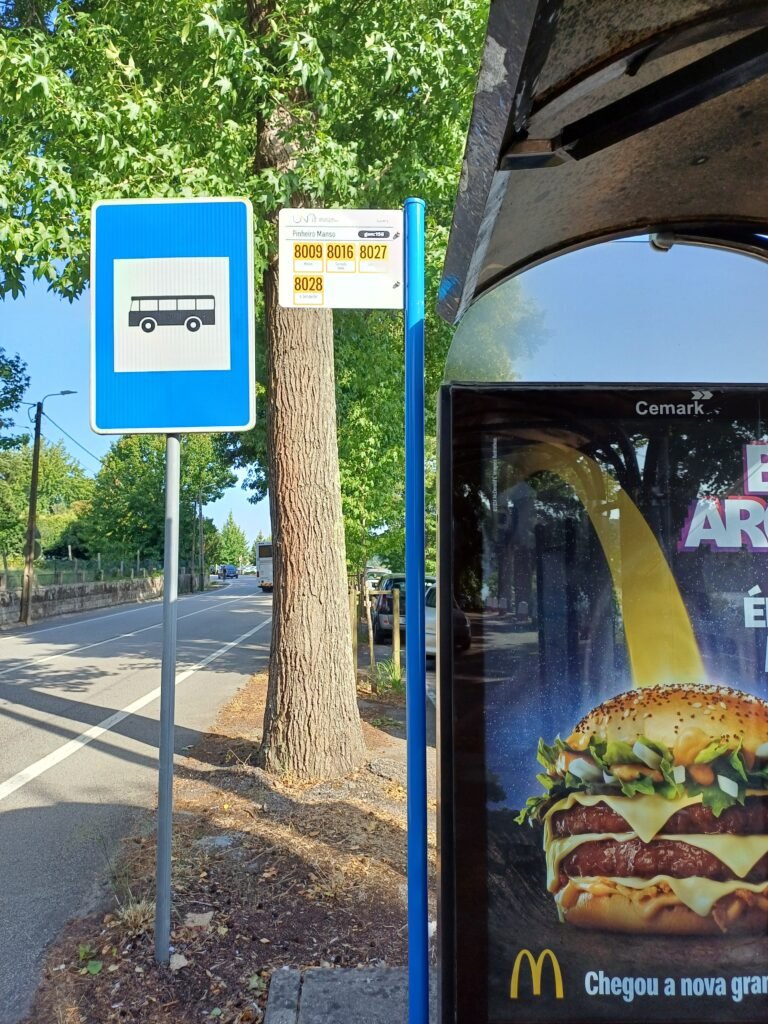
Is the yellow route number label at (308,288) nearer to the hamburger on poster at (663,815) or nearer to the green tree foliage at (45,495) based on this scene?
the hamburger on poster at (663,815)

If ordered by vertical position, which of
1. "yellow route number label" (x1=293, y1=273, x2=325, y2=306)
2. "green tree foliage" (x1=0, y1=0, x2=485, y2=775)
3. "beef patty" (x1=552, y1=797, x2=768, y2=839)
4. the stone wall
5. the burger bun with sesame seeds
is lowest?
the stone wall

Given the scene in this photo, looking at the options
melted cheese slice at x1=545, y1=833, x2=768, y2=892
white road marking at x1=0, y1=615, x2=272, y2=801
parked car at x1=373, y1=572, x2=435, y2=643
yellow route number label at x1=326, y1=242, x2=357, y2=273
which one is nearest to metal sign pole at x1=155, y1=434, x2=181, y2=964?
yellow route number label at x1=326, y1=242, x2=357, y2=273

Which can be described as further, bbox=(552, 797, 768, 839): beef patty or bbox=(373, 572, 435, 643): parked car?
bbox=(373, 572, 435, 643): parked car

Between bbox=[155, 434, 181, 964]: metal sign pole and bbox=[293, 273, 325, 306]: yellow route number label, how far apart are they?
0.99 meters

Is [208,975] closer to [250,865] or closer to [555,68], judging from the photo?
[250,865]

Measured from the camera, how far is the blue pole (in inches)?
88.0

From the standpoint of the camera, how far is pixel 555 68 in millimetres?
1750

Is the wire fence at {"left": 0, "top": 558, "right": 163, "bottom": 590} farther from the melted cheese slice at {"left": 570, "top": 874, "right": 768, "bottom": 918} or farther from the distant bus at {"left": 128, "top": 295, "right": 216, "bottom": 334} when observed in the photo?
the melted cheese slice at {"left": 570, "top": 874, "right": 768, "bottom": 918}

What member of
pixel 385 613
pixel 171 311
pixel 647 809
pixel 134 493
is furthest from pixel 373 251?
pixel 134 493

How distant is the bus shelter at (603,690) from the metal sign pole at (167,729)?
1.51 meters

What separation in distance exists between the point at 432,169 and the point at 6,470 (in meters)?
42.8

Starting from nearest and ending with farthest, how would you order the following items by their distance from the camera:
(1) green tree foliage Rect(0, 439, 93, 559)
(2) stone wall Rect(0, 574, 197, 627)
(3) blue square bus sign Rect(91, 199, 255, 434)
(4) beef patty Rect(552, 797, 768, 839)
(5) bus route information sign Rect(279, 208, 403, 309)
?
(4) beef patty Rect(552, 797, 768, 839) → (5) bus route information sign Rect(279, 208, 403, 309) → (3) blue square bus sign Rect(91, 199, 255, 434) → (2) stone wall Rect(0, 574, 197, 627) → (1) green tree foliage Rect(0, 439, 93, 559)

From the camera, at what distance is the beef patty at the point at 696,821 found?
2.02 metres

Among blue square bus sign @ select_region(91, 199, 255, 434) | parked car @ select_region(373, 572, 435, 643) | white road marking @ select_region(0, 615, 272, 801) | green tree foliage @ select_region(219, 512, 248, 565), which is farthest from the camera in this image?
green tree foliage @ select_region(219, 512, 248, 565)
